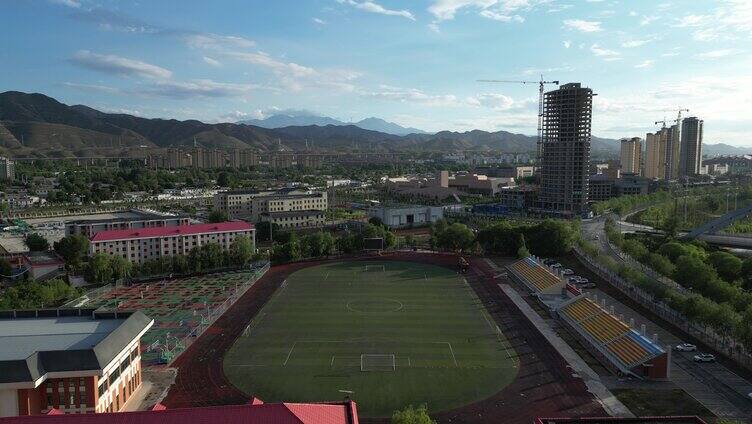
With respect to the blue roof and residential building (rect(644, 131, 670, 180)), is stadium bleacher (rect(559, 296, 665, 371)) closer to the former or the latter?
the blue roof

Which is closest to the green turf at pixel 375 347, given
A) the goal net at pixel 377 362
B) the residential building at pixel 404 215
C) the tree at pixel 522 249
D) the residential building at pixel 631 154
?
the goal net at pixel 377 362

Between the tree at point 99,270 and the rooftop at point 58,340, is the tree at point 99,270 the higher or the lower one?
the lower one

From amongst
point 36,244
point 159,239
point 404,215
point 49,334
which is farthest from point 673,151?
point 49,334

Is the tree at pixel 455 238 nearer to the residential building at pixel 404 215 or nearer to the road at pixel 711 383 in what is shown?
the residential building at pixel 404 215

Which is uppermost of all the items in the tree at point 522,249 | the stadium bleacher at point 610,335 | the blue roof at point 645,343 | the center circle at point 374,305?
the tree at point 522,249

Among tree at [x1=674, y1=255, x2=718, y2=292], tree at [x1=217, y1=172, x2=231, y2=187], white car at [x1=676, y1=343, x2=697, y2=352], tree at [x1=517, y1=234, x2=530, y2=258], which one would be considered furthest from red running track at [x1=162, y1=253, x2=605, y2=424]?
tree at [x1=217, y1=172, x2=231, y2=187]

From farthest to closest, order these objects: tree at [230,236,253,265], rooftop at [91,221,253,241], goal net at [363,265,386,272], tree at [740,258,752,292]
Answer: rooftop at [91,221,253,241], tree at [230,236,253,265], goal net at [363,265,386,272], tree at [740,258,752,292]

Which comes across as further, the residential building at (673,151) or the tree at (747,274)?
the residential building at (673,151)
